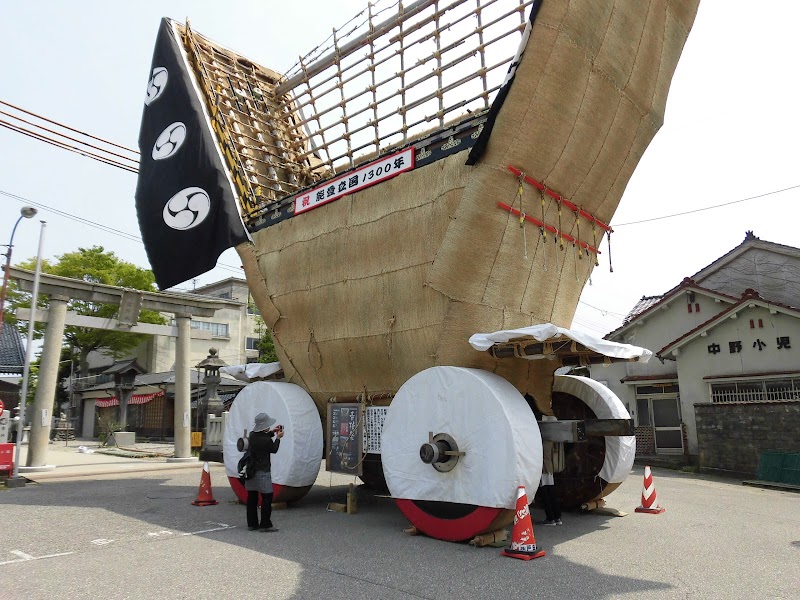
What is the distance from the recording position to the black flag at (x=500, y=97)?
6500 millimetres

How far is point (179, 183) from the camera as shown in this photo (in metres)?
9.82

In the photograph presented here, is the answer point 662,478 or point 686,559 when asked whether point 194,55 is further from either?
point 662,478

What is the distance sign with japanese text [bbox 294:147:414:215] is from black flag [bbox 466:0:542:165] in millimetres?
1150

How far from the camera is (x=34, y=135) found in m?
10.7

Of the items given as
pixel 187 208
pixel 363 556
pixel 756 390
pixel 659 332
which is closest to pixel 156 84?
pixel 187 208

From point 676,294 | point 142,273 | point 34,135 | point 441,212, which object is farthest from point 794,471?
point 142,273

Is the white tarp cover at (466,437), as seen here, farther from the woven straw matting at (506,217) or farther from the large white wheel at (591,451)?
the large white wheel at (591,451)

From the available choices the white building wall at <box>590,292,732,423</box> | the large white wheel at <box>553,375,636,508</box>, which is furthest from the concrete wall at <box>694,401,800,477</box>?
the large white wheel at <box>553,375,636,508</box>

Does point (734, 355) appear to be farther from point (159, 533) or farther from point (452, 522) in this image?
point (159, 533)

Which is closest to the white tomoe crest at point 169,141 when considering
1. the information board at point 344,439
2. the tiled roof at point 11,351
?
the information board at point 344,439

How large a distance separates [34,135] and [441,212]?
27.7 ft

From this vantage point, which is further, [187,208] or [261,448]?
[187,208]

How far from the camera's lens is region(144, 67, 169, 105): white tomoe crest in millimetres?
10469

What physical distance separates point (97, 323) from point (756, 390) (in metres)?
18.8
